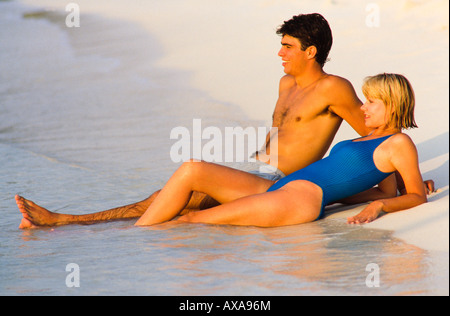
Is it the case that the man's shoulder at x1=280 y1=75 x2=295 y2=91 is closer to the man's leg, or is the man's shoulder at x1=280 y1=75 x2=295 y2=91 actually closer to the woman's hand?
the man's leg

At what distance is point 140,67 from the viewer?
11.5 metres

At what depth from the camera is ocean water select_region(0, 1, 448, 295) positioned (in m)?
3.61

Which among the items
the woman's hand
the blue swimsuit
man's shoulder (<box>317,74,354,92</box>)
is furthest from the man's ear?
the woman's hand

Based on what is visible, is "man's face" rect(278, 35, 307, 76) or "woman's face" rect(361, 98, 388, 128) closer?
"woman's face" rect(361, 98, 388, 128)

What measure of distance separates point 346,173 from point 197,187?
3.27 feet

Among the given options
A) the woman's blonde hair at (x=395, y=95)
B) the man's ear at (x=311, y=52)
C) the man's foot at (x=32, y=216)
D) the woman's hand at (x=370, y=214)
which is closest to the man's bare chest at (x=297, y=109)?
the man's ear at (x=311, y=52)

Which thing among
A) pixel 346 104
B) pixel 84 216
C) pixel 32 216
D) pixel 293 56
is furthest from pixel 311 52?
pixel 32 216

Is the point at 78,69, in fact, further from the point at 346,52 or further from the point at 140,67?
the point at 346,52

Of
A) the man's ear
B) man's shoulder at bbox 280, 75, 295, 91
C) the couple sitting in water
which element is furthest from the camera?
man's shoulder at bbox 280, 75, 295, 91

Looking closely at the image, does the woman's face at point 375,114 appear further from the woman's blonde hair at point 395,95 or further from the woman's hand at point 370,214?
the woman's hand at point 370,214

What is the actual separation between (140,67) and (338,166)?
24.8ft

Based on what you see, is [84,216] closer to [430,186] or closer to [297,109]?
[297,109]

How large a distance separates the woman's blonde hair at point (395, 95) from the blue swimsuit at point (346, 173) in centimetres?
17
